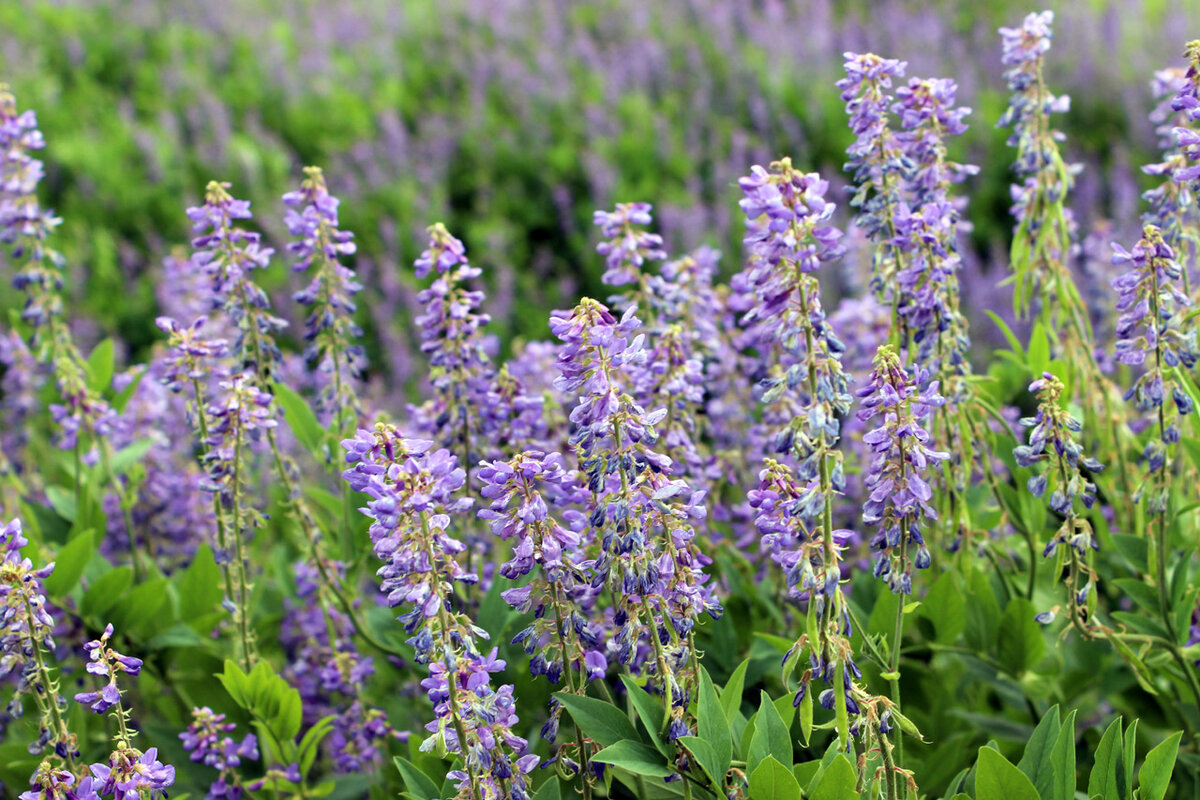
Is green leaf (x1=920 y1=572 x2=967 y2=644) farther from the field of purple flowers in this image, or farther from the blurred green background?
the blurred green background

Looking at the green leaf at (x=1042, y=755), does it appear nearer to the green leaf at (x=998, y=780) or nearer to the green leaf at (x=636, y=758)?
the green leaf at (x=998, y=780)

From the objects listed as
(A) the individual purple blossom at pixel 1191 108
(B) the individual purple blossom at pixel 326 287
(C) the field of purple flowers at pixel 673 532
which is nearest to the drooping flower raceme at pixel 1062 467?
(C) the field of purple flowers at pixel 673 532

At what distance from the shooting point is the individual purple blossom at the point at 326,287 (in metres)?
3.04

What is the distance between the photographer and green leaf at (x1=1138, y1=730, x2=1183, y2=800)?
2217 mm

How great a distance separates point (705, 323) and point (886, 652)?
1252mm

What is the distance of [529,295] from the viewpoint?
8.70 meters

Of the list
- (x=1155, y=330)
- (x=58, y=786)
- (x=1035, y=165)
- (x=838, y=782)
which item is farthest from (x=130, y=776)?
(x=1035, y=165)

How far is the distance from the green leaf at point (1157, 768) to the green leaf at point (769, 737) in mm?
679

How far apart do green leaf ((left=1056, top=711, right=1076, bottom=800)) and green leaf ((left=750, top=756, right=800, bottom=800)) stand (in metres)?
0.55

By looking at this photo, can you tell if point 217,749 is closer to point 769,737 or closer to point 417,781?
point 417,781

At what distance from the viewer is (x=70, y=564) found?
3.20 metres

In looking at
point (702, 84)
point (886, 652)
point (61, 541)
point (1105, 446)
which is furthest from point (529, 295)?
point (886, 652)

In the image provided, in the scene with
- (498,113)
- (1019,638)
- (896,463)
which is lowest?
(1019,638)

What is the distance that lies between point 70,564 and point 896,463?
2.27 meters
